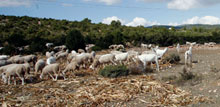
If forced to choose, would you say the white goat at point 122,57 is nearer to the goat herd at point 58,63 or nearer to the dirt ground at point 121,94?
the goat herd at point 58,63

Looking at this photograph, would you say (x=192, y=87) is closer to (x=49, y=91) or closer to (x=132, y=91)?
(x=132, y=91)

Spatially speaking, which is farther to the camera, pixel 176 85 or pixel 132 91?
pixel 176 85

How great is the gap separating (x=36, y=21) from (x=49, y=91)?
3768 cm

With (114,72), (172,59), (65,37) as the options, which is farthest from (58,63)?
(65,37)

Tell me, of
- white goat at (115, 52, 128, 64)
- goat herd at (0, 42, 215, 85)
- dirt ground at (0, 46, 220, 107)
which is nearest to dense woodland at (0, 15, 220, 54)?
goat herd at (0, 42, 215, 85)

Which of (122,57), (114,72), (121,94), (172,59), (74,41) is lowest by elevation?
(121,94)

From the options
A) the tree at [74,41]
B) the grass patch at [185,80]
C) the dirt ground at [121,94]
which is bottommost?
the dirt ground at [121,94]

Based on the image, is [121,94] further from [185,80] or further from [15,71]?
[15,71]

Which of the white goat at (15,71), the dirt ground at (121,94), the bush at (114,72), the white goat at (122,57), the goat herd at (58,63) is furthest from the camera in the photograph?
the white goat at (122,57)

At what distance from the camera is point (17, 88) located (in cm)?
884

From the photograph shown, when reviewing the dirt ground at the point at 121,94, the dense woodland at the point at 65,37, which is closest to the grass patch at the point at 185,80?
the dirt ground at the point at 121,94

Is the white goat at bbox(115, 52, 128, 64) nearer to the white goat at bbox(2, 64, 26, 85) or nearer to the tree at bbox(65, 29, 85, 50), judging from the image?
the white goat at bbox(2, 64, 26, 85)

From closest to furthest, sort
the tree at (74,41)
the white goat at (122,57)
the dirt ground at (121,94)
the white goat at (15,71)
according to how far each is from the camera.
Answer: the dirt ground at (121,94) < the white goat at (15,71) < the white goat at (122,57) < the tree at (74,41)

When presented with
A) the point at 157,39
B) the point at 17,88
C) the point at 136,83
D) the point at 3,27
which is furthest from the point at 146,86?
the point at 3,27
